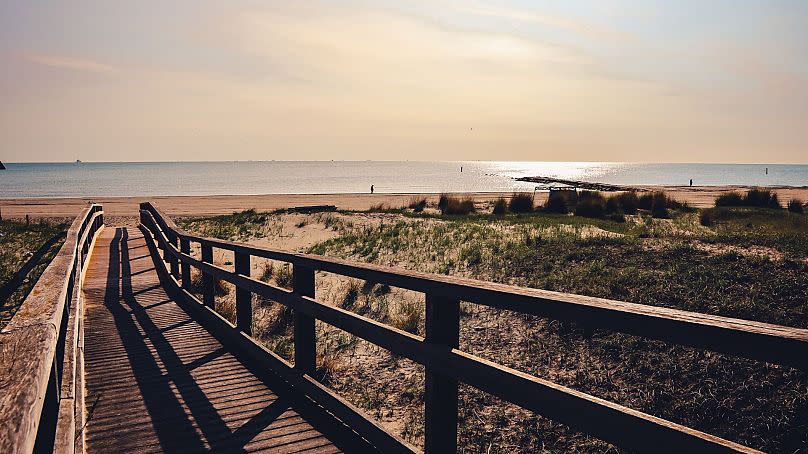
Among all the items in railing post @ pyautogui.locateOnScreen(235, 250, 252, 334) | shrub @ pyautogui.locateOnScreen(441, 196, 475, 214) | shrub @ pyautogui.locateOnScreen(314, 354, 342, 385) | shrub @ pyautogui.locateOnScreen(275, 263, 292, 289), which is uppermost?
shrub @ pyautogui.locateOnScreen(441, 196, 475, 214)

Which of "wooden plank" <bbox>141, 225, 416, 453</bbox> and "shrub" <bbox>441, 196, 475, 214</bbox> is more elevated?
"shrub" <bbox>441, 196, 475, 214</bbox>

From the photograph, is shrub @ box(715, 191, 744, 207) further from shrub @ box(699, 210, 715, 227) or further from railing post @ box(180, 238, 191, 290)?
railing post @ box(180, 238, 191, 290)

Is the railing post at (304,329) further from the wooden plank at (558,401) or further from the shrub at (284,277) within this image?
the shrub at (284,277)

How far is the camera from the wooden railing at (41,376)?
63.6 inches

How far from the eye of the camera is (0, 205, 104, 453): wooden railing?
5.30 feet

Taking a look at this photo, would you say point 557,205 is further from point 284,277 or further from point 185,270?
point 185,270

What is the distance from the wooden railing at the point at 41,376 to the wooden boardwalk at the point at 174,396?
30 centimetres

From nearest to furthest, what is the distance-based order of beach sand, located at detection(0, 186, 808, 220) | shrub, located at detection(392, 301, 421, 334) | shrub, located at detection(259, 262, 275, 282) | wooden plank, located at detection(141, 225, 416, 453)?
1. wooden plank, located at detection(141, 225, 416, 453)
2. shrub, located at detection(392, 301, 421, 334)
3. shrub, located at detection(259, 262, 275, 282)
4. beach sand, located at detection(0, 186, 808, 220)

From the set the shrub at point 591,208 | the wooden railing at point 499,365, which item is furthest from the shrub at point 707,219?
the wooden railing at point 499,365

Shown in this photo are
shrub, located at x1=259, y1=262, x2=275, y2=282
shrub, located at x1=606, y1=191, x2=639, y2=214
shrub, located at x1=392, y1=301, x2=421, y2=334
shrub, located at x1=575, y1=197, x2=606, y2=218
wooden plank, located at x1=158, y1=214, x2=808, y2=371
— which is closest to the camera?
wooden plank, located at x1=158, y1=214, x2=808, y2=371

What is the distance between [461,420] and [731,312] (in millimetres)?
4053

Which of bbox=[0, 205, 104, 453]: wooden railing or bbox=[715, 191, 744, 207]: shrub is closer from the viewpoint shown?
bbox=[0, 205, 104, 453]: wooden railing

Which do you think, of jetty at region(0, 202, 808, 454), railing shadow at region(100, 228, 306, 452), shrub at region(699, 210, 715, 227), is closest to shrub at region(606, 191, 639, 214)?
shrub at region(699, 210, 715, 227)

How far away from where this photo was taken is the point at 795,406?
5562 mm
